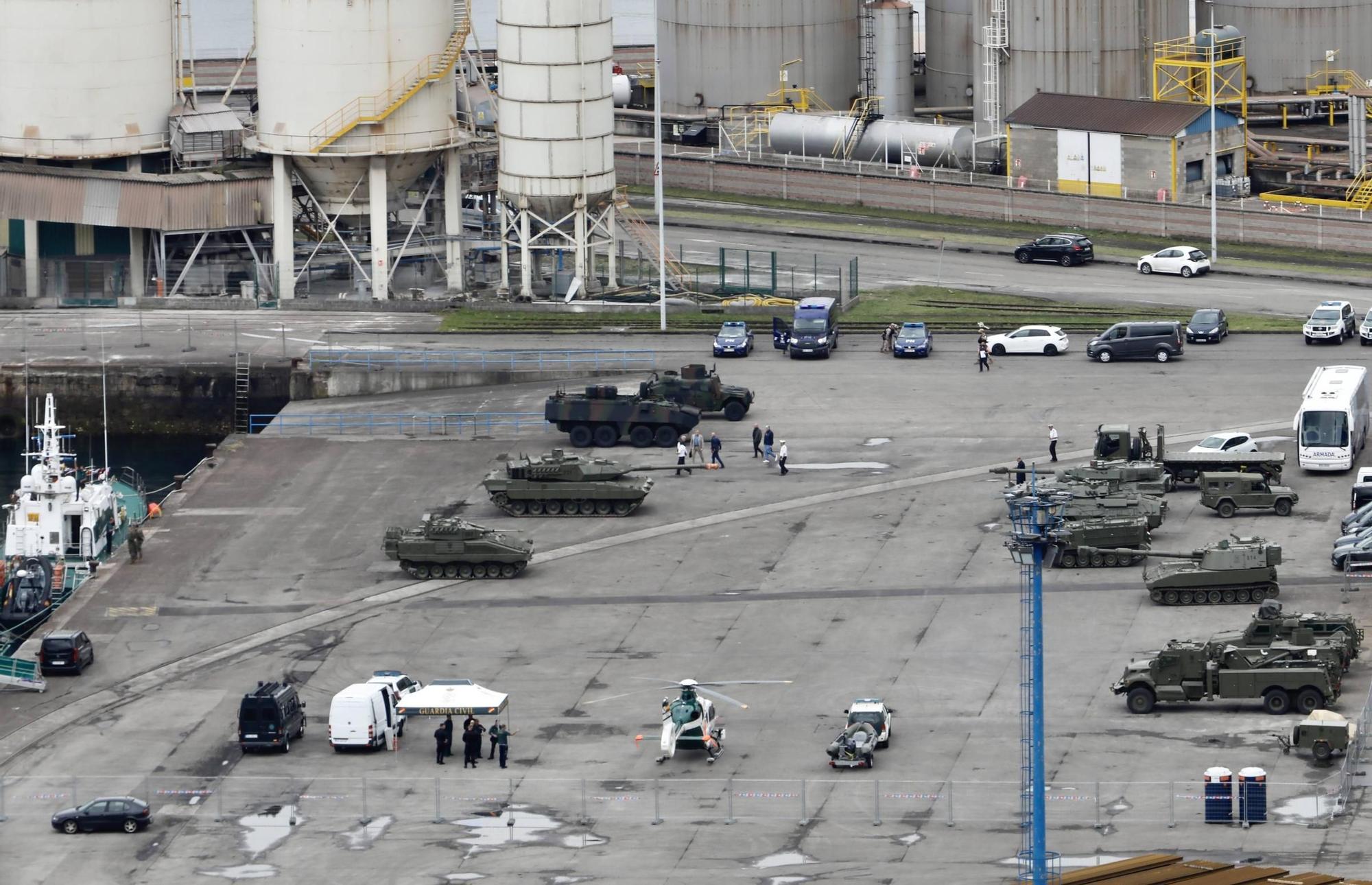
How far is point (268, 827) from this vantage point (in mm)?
72500

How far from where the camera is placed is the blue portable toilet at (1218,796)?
69.7 metres

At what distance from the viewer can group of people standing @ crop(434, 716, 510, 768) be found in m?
76.4

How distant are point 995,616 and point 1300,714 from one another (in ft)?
40.2

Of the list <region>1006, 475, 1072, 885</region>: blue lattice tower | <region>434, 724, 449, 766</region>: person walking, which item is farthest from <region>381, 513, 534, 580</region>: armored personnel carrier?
<region>1006, 475, 1072, 885</region>: blue lattice tower

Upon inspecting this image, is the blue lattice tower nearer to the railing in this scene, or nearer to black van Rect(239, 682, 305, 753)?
the railing

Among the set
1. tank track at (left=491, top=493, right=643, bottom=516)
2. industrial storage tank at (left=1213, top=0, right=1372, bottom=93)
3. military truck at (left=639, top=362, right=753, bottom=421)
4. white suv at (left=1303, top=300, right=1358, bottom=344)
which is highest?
industrial storage tank at (left=1213, top=0, right=1372, bottom=93)

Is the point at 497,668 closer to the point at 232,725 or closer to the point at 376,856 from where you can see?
the point at 232,725

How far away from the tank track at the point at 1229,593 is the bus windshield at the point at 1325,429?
563 inches

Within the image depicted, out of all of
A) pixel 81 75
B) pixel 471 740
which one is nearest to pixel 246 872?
pixel 471 740

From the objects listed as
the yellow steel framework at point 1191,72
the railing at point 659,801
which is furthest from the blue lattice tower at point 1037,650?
the yellow steel framework at point 1191,72

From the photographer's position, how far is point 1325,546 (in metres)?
92.6

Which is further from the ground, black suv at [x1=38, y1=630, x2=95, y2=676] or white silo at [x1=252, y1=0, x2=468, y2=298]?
white silo at [x1=252, y1=0, x2=468, y2=298]

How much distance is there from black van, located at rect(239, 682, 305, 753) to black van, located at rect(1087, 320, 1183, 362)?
161 feet

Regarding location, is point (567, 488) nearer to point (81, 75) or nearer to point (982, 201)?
point (81, 75)
